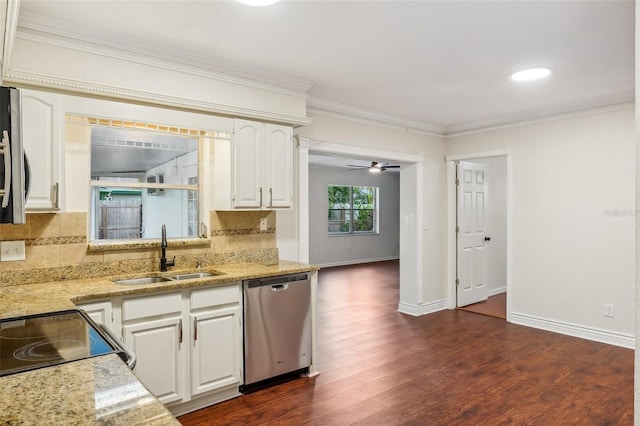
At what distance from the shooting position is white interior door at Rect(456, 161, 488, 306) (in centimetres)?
563

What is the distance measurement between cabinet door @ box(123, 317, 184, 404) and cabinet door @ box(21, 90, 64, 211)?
914 mm

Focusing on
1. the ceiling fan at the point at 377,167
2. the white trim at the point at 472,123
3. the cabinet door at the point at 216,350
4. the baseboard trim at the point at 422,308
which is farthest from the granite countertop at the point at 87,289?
the ceiling fan at the point at 377,167

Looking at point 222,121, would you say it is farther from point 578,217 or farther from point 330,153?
point 578,217

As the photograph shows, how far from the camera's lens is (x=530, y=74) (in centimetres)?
331

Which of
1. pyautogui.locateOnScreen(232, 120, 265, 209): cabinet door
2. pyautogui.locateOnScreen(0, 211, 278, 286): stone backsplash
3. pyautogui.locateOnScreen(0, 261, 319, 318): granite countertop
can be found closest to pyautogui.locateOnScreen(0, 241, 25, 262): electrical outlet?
pyautogui.locateOnScreen(0, 211, 278, 286): stone backsplash

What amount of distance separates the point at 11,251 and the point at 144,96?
129cm

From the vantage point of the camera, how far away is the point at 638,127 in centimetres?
149

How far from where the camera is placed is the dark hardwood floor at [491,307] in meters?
5.27

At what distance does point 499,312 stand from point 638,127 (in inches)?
170

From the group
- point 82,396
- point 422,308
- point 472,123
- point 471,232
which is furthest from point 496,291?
point 82,396

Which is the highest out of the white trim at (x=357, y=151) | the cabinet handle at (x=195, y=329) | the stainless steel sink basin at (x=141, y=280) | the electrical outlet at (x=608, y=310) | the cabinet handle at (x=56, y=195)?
the white trim at (x=357, y=151)

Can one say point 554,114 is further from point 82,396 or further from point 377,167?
point 82,396

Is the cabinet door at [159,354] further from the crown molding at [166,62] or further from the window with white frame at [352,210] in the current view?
the window with white frame at [352,210]

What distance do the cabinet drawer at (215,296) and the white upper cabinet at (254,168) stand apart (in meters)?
0.67
